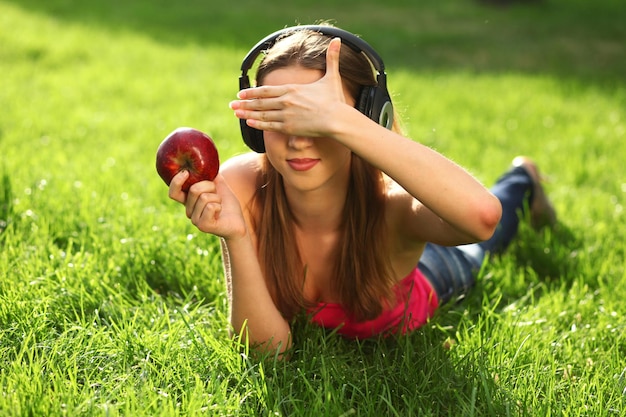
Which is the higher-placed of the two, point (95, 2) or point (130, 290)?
point (95, 2)

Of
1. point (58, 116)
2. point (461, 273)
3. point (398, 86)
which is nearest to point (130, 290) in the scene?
point (461, 273)

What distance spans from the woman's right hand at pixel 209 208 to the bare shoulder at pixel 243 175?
0.34 m

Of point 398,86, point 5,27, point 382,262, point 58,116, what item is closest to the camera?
point 382,262

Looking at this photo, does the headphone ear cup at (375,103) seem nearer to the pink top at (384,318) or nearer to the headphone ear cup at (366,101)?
the headphone ear cup at (366,101)

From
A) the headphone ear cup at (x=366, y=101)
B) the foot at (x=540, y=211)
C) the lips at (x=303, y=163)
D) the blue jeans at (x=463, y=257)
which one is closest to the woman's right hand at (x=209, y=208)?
the lips at (x=303, y=163)

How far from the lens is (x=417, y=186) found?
2.15 m

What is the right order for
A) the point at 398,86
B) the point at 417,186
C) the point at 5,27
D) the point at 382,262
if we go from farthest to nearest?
the point at 5,27 < the point at 398,86 < the point at 382,262 < the point at 417,186

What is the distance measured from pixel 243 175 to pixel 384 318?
2.54ft

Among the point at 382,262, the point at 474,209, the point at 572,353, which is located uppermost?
the point at 474,209

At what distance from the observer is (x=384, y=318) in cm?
294

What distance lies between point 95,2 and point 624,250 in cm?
1047

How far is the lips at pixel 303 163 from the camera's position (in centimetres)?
233

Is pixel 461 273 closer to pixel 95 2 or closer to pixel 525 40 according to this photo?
pixel 525 40

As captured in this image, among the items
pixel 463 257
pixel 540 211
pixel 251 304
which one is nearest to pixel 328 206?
pixel 251 304
